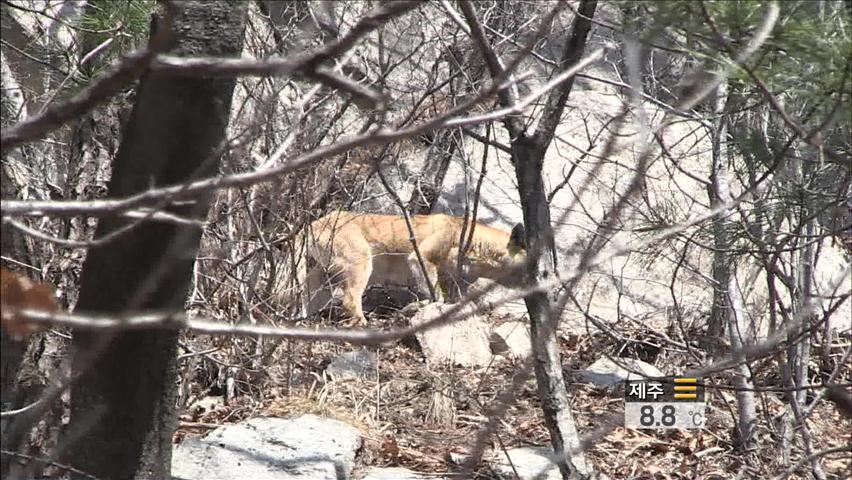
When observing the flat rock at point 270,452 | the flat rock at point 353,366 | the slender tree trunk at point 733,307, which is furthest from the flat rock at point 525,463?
the flat rock at point 353,366

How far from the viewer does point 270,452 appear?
18.3 feet

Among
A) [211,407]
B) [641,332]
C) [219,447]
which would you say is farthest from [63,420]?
[641,332]

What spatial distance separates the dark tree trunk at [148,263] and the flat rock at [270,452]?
235 centimetres

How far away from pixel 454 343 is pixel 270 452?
2628 millimetres

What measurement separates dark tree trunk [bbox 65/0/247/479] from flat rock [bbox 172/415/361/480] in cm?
235

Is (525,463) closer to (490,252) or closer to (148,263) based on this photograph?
(148,263)

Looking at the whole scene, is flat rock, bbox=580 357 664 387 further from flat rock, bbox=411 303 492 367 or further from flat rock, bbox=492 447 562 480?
flat rock, bbox=492 447 562 480

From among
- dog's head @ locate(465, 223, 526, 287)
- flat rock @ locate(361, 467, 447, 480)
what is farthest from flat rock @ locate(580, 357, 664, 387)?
dog's head @ locate(465, 223, 526, 287)

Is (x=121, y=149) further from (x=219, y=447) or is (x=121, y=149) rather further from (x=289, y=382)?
(x=289, y=382)

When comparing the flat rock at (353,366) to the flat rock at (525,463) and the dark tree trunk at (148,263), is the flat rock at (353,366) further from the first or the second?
the dark tree trunk at (148,263)

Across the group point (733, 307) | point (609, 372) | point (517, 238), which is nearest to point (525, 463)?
point (733, 307)

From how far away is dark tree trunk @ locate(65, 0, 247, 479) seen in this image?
245 cm

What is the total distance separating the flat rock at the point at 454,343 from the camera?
7871 mm

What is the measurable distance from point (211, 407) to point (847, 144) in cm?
419
